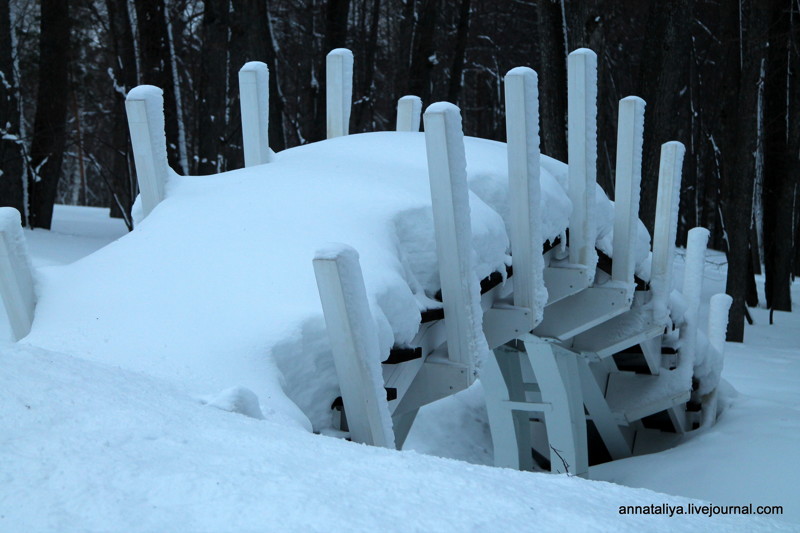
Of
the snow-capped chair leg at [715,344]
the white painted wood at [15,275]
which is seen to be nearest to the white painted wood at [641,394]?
the snow-capped chair leg at [715,344]

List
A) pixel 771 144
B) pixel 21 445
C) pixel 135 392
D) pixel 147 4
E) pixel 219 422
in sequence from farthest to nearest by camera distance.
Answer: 1. pixel 771 144
2. pixel 147 4
3. pixel 135 392
4. pixel 219 422
5. pixel 21 445

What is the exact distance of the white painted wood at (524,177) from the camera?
385 centimetres

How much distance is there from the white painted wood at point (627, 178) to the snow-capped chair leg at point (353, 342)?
303cm

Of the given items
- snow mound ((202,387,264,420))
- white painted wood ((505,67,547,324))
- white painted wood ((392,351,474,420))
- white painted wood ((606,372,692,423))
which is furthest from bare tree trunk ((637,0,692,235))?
snow mound ((202,387,264,420))

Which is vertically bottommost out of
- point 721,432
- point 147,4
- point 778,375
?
point 778,375

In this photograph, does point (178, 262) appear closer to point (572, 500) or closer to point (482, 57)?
point (572, 500)

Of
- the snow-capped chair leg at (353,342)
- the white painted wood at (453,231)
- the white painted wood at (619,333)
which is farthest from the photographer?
the white painted wood at (619,333)

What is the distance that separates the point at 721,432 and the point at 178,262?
15.5 ft

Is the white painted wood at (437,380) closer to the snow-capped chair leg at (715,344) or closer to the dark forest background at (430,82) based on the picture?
the snow-capped chair leg at (715,344)

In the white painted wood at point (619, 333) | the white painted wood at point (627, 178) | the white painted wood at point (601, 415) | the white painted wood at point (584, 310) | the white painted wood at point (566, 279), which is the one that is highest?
the white painted wood at point (627, 178)

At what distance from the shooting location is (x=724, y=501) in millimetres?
5035

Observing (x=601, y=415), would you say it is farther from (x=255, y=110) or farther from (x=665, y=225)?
(x=255, y=110)

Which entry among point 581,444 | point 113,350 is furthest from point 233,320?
point 581,444

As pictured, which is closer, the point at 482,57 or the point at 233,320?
the point at 233,320
